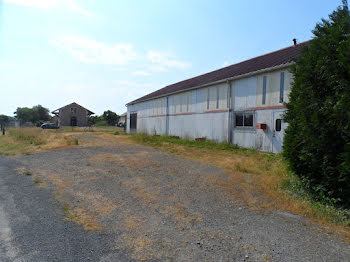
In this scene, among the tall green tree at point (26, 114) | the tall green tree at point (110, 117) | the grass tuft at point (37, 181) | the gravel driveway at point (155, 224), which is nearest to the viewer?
the gravel driveway at point (155, 224)

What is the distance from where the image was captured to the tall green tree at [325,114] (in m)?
4.24

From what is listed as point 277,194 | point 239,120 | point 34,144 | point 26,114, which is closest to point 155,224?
point 277,194

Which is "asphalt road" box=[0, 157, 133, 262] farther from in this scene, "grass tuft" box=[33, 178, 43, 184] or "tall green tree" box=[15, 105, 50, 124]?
"tall green tree" box=[15, 105, 50, 124]

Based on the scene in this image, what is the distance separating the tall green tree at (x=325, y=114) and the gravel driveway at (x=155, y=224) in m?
1.10

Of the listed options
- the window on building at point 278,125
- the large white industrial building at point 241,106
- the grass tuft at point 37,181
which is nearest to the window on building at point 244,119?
the large white industrial building at point 241,106

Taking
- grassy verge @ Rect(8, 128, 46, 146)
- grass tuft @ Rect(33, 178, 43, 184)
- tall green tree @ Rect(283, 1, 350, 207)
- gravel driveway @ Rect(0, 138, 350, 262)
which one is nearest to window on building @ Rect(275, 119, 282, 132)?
gravel driveway @ Rect(0, 138, 350, 262)

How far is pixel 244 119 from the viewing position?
14.6 metres

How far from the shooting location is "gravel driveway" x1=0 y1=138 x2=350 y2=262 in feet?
9.91

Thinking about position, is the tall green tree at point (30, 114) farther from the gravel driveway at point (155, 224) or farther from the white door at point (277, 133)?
the gravel driveway at point (155, 224)

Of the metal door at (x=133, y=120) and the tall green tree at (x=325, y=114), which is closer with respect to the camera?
the tall green tree at (x=325, y=114)

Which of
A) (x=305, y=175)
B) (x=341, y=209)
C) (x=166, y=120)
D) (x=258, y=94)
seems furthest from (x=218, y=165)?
(x=166, y=120)

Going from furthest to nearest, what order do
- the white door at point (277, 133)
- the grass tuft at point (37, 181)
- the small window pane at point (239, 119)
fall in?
the small window pane at point (239, 119)
the white door at point (277, 133)
the grass tuft at point (37, 181)

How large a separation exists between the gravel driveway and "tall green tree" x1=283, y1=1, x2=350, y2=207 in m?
1.10

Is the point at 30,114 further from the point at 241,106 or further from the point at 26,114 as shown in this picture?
the point at 241,106
